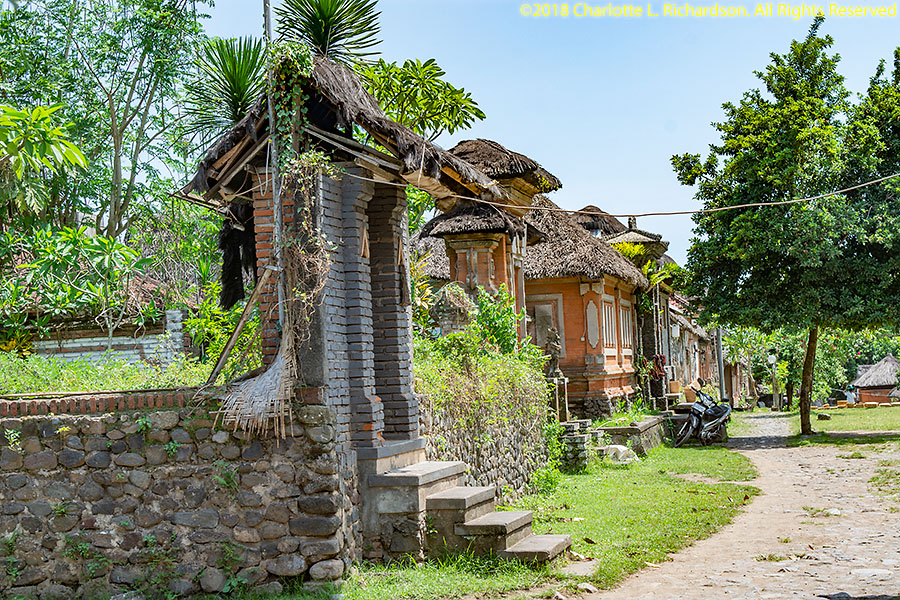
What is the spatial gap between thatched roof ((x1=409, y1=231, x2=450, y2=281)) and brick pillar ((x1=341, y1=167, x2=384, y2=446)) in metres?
11.9

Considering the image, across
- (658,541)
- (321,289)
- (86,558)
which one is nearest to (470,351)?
(658,541)

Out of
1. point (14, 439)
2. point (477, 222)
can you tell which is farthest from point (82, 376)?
point (477, 222)

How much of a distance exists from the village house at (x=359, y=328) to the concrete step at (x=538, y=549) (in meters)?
0.01

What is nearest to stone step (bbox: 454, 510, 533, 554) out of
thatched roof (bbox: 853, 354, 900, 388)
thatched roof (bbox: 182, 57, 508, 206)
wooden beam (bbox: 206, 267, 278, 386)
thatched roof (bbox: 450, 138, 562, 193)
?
wooden beam (bbox: 206, 267, 278, 386)

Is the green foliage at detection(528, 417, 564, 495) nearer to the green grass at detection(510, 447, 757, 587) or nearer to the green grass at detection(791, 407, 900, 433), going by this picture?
the green grass at detection(510, 447, 757, 587)

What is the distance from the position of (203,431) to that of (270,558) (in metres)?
1.27

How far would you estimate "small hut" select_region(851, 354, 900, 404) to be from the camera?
5222 cm

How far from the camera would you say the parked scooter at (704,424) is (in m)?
22.2

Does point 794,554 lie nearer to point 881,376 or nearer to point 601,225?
point 601,225

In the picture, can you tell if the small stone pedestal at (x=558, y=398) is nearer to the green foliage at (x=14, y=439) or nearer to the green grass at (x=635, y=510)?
the green grass at (x=635, y=510)

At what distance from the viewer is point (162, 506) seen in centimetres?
763

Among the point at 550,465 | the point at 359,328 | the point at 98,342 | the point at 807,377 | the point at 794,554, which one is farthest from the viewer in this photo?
the point at 807,377

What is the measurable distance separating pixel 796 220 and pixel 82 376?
667 inches

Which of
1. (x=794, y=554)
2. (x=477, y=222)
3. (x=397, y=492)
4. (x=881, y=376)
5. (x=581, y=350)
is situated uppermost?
(x=477, y=222)
